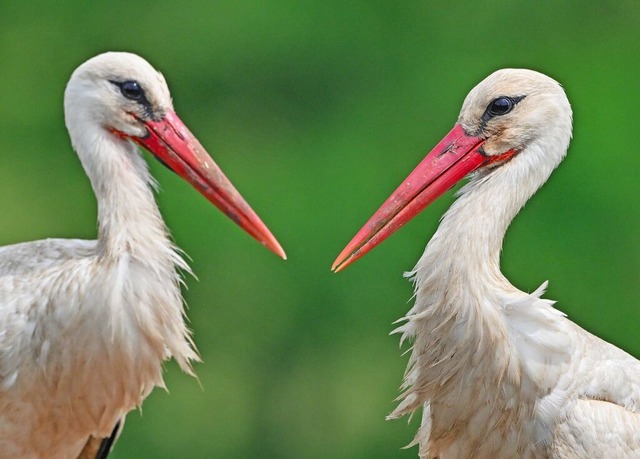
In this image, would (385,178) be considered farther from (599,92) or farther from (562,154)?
(562,154)

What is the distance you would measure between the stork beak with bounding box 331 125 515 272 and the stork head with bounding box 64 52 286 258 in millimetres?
248

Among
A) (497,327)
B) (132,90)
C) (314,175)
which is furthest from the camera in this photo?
(314,175)

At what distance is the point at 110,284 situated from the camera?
3.26 meters

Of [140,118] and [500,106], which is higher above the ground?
[500,106]

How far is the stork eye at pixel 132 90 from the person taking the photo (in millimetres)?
3322

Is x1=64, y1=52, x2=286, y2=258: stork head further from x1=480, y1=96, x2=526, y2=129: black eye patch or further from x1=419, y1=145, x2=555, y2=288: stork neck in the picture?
x1=480, y1=96, x2=526, y2=129: black eye patch

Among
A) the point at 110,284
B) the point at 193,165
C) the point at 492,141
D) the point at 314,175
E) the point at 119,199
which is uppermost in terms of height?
the point at 492,141

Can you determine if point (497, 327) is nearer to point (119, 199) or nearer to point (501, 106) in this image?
point (501, 106)

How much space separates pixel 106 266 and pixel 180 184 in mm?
2513

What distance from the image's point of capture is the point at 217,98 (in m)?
6.75

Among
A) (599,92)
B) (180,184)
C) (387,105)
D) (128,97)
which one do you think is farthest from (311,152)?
(128,97)

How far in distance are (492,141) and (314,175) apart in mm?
3069

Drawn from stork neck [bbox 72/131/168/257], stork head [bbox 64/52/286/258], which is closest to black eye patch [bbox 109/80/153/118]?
stork head [bbox 64/52/286/258]

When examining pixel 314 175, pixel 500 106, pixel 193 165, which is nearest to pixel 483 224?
pixel 500 106
